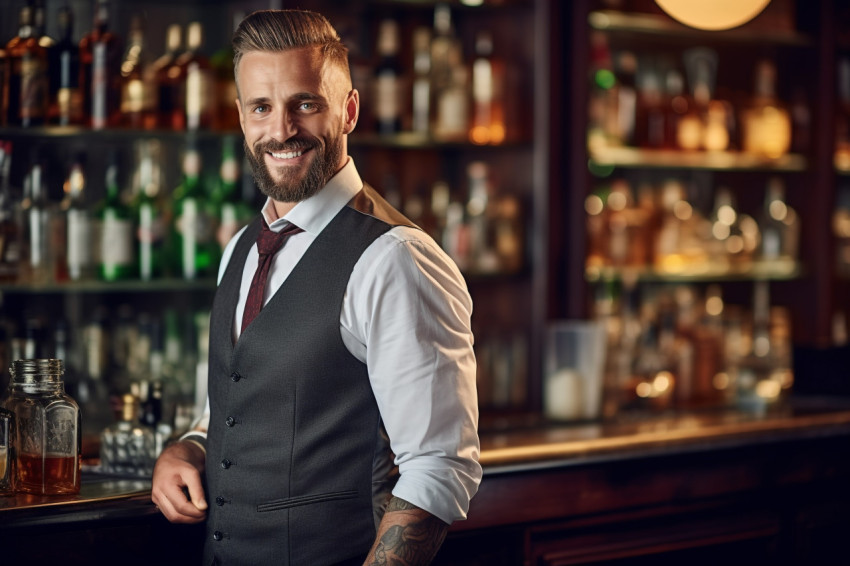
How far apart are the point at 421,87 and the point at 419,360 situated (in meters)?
1.61

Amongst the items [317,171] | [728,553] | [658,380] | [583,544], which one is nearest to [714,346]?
[658,380]

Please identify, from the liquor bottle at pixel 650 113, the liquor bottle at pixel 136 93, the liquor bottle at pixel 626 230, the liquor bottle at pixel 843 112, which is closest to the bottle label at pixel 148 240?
the liquor bottle at pixel 136 93

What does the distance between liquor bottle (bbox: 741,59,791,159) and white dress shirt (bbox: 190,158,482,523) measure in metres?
2.27

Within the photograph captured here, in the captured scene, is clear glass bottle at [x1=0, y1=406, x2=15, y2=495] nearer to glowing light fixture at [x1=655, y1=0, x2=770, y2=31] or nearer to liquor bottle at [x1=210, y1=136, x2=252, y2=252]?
liquor bottle at [x1=210, y1=136, x2=252, y2=252]

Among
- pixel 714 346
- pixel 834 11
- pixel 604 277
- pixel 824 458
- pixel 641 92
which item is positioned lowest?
pixel 824 458

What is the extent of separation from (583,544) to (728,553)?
407 millimetres

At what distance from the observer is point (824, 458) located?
2.58 meters

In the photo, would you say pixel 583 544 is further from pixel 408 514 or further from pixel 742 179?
pixel 742 179

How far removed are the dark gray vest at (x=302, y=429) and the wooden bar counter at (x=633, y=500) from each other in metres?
0.26

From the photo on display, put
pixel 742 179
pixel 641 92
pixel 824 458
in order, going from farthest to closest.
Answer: pixel 742 179, pixel 641 92, pixel 824 458

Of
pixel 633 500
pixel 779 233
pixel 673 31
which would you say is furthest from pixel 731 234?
pixel 633 500

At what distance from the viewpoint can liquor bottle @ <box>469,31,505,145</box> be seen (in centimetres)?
298

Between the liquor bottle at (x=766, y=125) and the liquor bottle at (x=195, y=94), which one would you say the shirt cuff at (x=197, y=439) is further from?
the liquor bottle at (x=766, y=125)

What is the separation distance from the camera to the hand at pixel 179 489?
1.62 metres
